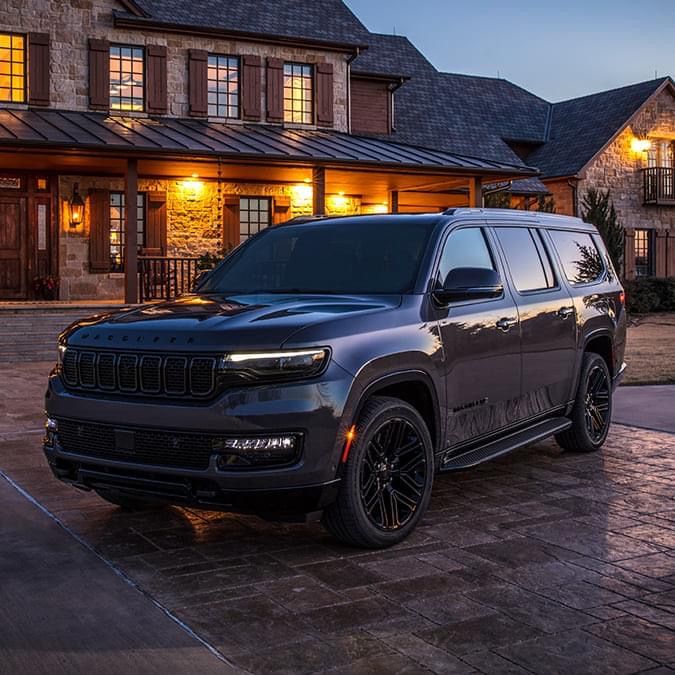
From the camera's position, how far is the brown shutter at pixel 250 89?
23203mm

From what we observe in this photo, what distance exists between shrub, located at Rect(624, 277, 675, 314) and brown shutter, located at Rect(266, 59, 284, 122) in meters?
12.1

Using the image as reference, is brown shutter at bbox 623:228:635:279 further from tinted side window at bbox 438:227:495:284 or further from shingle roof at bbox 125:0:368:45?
tinted side window at bbox 438:227:495:284


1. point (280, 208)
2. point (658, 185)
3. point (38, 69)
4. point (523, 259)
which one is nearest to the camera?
point (523, 259)

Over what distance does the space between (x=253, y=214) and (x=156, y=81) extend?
3817 mm

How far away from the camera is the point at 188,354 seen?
4.80m

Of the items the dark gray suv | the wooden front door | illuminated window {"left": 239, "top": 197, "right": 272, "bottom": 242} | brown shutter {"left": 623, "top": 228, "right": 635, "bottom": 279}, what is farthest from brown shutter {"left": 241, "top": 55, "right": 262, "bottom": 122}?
the dark gray suv

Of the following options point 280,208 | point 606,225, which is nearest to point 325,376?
point 280,208

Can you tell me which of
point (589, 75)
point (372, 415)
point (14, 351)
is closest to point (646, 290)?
point (14, 351)

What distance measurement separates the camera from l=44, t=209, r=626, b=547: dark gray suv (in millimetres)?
4719

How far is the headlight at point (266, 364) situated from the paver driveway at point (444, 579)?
99 cm

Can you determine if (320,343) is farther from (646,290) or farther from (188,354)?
(646,290)

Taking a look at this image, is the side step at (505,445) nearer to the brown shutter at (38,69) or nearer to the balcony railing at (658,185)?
the brown shutter at (38,69)

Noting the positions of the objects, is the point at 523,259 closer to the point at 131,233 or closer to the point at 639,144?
the point at 131,233

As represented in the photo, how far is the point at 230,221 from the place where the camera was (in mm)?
23203
